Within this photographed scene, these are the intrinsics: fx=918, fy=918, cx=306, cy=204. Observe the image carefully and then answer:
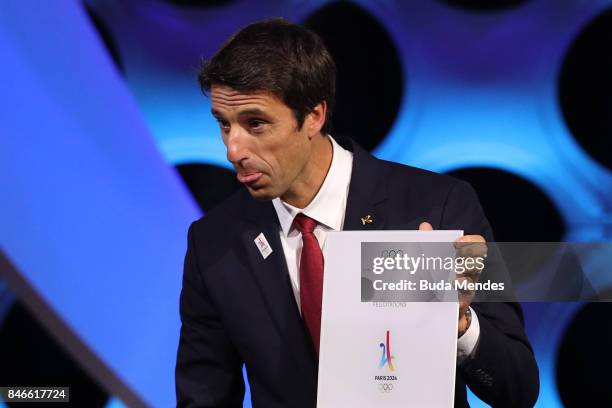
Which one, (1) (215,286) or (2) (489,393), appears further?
(1) (215,286)

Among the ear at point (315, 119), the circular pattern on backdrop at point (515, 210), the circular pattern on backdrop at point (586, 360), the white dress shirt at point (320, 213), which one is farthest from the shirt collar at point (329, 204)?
the circular pattern on backdrop at point (586, 360)

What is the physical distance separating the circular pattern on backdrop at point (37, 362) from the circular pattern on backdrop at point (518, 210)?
1.40 meters

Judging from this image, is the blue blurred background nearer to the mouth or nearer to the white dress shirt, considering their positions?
the white dress shirt

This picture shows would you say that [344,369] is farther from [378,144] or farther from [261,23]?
[378,144]

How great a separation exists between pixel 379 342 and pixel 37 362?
177 cm

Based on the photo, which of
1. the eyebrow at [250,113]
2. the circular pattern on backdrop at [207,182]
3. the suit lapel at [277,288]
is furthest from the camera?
the circular pattern on backdrop at [207,182]

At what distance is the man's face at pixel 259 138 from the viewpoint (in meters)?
2.04

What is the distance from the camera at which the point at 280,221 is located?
88.6 inches

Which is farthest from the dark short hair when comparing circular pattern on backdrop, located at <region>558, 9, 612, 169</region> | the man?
circular pattern on backdrop, located at <region>558, 9, 612, 169</region>

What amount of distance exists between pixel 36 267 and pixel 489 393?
63.4 inches

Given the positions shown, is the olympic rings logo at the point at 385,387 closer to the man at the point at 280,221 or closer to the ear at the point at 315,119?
the man at the point at 280,221

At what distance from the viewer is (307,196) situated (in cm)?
223

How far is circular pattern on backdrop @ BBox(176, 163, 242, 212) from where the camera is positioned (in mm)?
3025

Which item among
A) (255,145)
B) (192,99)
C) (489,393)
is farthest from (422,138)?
(489,393)
